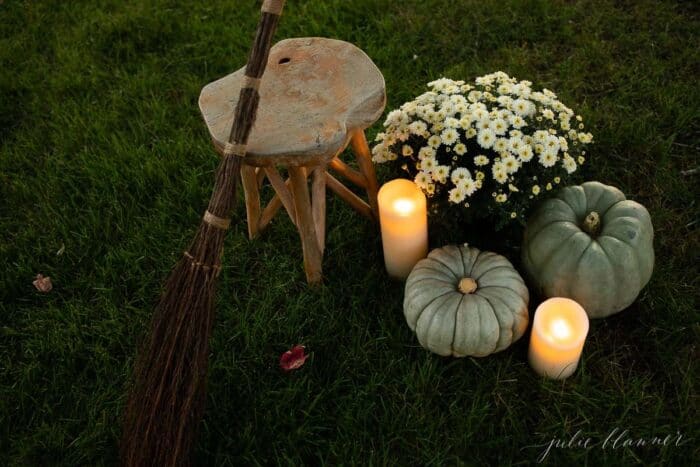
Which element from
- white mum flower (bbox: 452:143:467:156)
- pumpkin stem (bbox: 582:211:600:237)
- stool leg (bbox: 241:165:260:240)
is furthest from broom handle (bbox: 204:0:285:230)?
pumpkin stem (bbox: 582:211:600:237)

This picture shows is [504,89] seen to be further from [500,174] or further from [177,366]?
[177,366]

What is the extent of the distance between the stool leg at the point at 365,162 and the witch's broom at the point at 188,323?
1.49ft

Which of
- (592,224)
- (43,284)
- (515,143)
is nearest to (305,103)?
(515,143)

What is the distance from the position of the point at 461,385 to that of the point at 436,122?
36.3 inches

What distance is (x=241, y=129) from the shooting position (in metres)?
1.66

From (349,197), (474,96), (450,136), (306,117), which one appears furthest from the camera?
(349,197)

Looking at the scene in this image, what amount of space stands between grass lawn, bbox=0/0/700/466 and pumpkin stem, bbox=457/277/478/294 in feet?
0.90

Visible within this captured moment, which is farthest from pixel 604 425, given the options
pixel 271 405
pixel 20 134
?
pixel 20 134

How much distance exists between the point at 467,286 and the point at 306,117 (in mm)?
772

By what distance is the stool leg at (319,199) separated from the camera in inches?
80.3

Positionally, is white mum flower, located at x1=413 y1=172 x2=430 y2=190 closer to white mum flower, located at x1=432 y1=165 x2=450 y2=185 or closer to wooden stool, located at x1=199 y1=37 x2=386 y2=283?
white mum flower, located at x1=432 y1=165 x2=450 y2=185

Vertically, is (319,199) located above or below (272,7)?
below

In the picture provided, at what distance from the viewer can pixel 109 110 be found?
317 cm

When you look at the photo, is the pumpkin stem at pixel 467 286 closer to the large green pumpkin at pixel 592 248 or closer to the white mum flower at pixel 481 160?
the large green pumpkin at pixel 592 248
